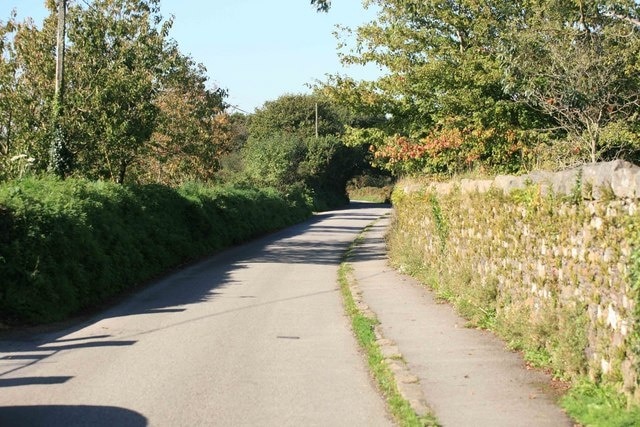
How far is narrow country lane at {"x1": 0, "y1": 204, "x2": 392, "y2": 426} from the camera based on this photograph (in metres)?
6.79

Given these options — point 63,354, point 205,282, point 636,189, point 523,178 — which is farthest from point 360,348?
point 205,282

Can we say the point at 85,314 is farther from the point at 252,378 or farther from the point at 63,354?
the point at 252,378

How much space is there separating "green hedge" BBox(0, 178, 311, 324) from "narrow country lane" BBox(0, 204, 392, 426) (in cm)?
81

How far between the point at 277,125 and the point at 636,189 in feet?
237

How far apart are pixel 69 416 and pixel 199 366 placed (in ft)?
7.17

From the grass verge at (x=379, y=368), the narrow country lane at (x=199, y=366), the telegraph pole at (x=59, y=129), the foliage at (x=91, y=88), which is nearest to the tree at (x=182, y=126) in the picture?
the foliage at (x=91, y=88)

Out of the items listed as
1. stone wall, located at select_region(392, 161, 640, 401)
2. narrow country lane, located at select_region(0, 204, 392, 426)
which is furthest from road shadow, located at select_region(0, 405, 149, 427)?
stone wall, located at select_region(392, 161, 640, 401)

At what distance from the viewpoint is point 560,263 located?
307 inches

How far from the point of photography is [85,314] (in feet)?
43.9

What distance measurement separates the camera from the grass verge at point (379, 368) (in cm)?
634

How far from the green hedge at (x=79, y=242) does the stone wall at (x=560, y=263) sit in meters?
6.97

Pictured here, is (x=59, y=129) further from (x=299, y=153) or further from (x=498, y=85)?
(x=299, y=153)

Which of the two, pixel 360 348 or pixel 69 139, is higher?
pixel 69 139

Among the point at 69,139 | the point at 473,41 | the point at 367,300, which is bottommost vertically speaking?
the point at 367,300
